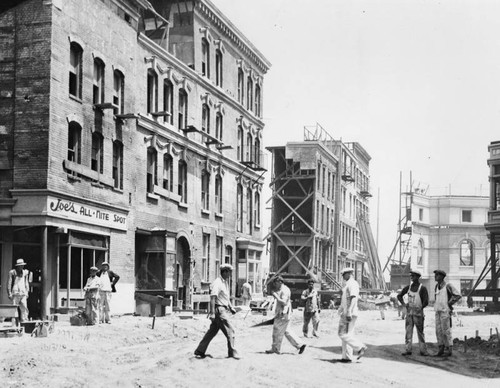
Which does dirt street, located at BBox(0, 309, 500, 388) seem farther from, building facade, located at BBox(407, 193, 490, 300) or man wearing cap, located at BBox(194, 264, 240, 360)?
building facade, located at BBox(407, 193, 490, 300)

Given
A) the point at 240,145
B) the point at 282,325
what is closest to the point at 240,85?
the point at 240,145

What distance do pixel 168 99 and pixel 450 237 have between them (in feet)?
144

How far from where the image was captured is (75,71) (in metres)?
25.2

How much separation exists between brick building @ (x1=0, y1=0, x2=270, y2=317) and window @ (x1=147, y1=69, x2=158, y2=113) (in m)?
0.05

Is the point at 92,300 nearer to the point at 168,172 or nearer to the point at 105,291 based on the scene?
the point at 105,291

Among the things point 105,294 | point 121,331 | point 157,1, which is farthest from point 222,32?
point 121,331

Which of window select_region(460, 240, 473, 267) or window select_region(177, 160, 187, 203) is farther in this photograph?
window select_region(460, 240, 473, 267)

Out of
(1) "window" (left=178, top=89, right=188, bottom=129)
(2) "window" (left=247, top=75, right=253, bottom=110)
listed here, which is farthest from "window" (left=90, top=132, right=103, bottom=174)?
(2) "window" (left=247, top=75, right=253, bottom=110)

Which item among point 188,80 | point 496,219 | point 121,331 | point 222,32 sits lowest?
point 121,331

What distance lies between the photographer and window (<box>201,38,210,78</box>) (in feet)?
121

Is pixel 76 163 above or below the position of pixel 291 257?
above

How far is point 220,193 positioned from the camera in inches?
1538

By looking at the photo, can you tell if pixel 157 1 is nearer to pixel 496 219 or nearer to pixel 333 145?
pixel 496 219

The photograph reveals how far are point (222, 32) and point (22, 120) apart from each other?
57.4ft
